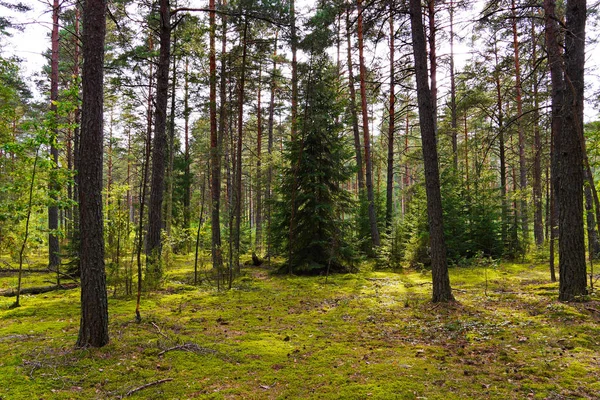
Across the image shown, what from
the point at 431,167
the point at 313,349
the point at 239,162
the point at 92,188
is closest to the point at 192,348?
the point at 313,349

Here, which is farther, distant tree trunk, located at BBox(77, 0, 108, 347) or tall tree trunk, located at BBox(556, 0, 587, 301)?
tall tree trunk, located at BBox(556, 0, 587, 301)

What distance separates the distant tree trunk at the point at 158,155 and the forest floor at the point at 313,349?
1.00 meters

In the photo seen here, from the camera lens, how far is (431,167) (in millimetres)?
6711

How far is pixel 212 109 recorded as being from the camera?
1229 centimetres

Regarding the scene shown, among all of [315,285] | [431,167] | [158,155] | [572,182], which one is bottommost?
[315,285]

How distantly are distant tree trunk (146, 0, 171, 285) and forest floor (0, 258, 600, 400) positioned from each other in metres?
1.00

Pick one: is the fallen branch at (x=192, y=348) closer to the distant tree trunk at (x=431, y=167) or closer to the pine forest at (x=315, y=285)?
the pine forest at (x=315, y=285)

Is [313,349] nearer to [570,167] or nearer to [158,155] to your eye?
[570,167]

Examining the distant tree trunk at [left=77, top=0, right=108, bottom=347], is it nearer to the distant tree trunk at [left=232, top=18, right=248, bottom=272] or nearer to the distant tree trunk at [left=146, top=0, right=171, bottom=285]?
the distant tree trunk at [left=146, top=0, right=171, bottom=285]

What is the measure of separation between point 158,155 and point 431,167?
722 centimetres

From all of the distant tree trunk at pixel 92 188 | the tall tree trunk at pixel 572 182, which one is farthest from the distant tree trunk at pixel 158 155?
the tall tree trunk at pixel 572 182

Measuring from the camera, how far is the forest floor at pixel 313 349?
334cm

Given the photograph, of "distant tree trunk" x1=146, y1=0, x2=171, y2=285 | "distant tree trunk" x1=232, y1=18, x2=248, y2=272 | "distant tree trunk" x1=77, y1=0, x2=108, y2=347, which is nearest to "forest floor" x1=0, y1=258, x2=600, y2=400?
"distant tree trunk" x1=77, y1=0, x2=108, y2=347

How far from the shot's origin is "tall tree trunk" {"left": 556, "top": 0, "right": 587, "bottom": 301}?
5.94 meters
